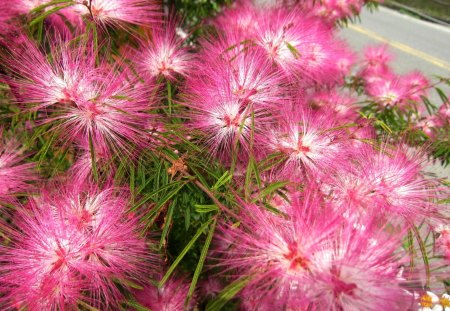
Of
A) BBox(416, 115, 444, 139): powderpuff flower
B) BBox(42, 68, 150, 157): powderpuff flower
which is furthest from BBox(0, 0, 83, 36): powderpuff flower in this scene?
BBox(416, 115, 444, 139): powderpuff flower

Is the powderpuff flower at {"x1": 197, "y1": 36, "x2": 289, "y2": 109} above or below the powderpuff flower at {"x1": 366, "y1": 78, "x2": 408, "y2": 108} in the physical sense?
above

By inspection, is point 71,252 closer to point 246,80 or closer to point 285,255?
point 285,255

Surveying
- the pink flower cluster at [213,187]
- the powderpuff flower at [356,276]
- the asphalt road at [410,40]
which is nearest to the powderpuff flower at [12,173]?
the pink flower cluster at [213,187]

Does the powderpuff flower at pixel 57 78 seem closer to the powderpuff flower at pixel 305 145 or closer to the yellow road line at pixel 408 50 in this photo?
the powderpuff flower at pixel 305 145

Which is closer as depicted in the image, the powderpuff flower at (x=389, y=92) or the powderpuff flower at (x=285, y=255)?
the powderpuff flower at (x=285, y=255)

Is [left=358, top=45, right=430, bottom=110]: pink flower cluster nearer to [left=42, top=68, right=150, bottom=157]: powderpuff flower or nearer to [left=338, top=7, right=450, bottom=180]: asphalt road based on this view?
[left=338, top=7, right=450, bottom=180]: asphalt road

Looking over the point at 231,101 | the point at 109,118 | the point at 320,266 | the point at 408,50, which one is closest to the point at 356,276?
the point at 320,266
